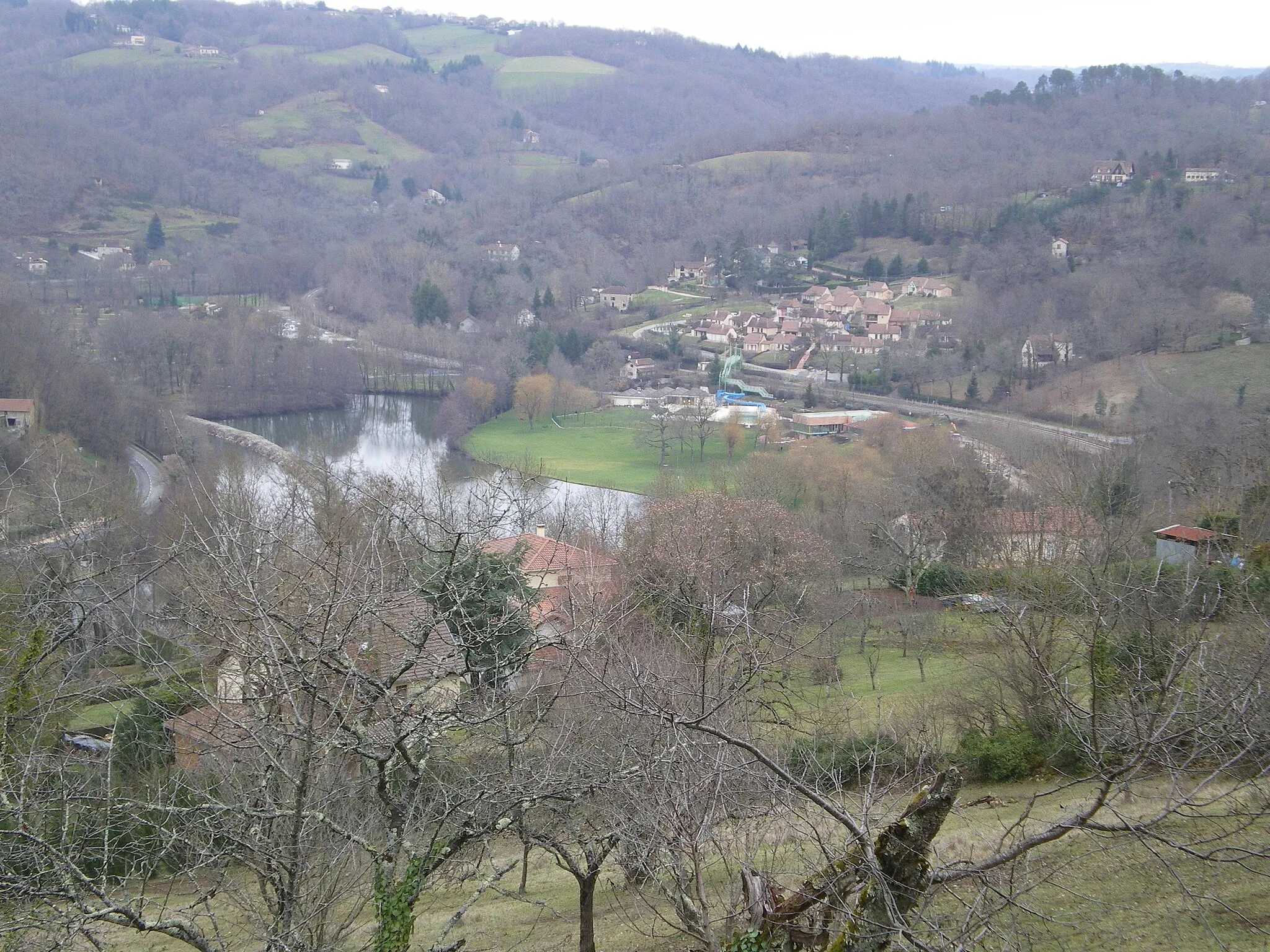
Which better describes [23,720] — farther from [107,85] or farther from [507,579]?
[107,85]

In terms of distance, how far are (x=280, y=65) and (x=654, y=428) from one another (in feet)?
356

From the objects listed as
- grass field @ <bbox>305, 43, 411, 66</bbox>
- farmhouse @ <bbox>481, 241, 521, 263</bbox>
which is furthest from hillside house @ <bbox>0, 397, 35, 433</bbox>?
grass field @ <bbox>305, 43, 411, 66</bbox>

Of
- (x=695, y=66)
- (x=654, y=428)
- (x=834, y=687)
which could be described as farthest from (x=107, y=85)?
(x=834, y=687)

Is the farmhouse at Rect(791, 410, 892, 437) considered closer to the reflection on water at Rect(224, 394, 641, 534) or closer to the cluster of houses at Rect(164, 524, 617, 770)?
the reflection on water at Rect(224, 394, 641, 534)

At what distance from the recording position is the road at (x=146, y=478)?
25.1 m

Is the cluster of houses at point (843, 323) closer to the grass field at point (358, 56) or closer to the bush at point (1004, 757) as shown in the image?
the bush at point (1004, 757)

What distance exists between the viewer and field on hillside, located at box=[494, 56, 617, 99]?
142000mm

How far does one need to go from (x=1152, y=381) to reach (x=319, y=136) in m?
93.2

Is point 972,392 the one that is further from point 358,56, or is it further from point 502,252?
point 358,56

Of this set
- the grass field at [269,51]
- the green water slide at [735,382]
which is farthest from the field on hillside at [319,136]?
the green water slide at [735,382]

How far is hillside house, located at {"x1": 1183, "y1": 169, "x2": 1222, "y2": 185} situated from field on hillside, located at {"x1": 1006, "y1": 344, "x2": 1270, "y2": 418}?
2510 centimetres

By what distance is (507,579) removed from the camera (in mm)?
7141

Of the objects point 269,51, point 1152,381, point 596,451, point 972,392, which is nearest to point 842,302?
point 972,392

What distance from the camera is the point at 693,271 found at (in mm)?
69062
